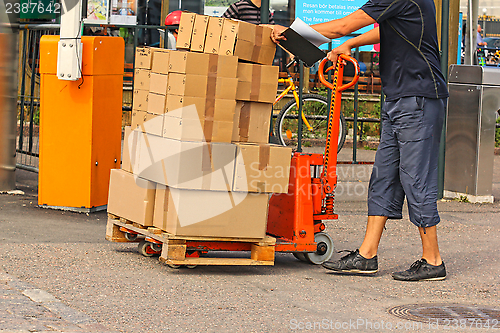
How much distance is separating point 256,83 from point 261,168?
636 millimetres

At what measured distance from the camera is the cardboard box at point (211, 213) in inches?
200

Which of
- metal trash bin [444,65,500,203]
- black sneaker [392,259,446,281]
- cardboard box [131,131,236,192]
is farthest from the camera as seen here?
metal trash bin [444,65,500,203]

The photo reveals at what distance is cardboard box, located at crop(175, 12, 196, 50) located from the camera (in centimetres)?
527

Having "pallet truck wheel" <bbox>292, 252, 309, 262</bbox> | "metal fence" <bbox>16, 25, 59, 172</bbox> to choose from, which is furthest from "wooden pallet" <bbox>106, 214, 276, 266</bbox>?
"metal fence" <bbox>16, 25, 59, 172</bbox>

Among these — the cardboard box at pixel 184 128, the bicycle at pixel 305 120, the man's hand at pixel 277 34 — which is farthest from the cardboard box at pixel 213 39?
the bicycle at pixel 305 120

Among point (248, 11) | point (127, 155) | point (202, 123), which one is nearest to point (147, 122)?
point (127, 155)

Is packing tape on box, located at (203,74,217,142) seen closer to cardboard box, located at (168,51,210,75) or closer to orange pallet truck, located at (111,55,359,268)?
cardboard box, located at (168,51,210,75)

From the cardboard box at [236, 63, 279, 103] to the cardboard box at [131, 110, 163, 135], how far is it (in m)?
0.60

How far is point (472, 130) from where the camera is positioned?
873 centimetres

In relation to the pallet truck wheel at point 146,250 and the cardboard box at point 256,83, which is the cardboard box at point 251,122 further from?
the pallet truck wheel at point 146,250

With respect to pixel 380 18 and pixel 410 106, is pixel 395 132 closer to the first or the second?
pixel 410 106

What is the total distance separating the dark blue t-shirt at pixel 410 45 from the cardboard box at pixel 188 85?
127cm

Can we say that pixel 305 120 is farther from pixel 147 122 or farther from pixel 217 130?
pixel 217 130

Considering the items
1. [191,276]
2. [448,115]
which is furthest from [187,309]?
Result: [448,115]
